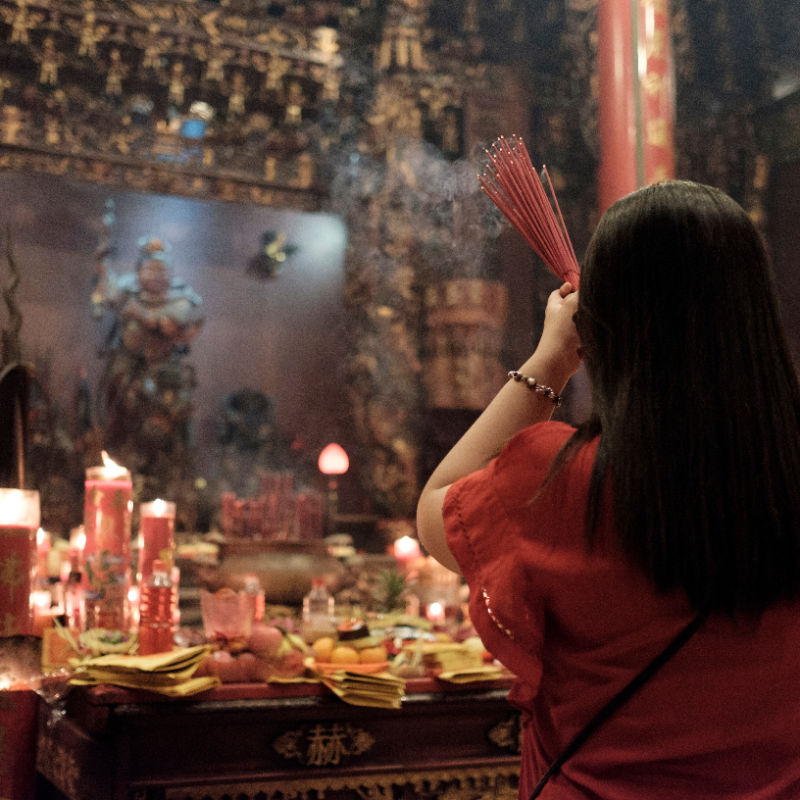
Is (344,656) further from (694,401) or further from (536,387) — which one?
(694,401)

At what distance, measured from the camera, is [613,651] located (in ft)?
2.37

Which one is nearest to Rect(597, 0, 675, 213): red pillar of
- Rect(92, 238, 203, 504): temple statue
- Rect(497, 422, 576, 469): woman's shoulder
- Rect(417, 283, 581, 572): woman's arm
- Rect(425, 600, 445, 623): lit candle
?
Rect(425, 600, 445, 623): lit candle

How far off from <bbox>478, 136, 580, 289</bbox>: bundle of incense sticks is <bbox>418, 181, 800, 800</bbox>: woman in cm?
21

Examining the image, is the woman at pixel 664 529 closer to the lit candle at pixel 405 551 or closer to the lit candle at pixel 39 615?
the lit candle at pixel 39 615

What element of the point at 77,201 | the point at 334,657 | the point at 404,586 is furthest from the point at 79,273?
the point at 334,657

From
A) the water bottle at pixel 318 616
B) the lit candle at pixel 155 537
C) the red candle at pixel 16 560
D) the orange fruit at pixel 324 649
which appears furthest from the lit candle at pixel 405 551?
the red candle at pixel 16 560

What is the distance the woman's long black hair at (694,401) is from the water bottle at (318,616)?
163 cm

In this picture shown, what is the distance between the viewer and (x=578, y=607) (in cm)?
73

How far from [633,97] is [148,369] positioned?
407cm

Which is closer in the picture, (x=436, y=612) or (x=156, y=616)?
(x=156, y=616)

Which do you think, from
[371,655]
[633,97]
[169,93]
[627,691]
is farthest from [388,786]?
[169,93]

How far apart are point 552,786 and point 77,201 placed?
6.51 meters

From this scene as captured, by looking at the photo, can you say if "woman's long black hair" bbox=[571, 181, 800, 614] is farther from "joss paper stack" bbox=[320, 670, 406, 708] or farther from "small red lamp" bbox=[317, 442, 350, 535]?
"small red lamp" bbox=[317, 442, 350, 535]

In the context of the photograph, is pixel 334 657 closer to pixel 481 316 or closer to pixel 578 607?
pixel 578 607
